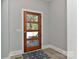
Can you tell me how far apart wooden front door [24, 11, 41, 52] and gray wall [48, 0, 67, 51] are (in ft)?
2.73

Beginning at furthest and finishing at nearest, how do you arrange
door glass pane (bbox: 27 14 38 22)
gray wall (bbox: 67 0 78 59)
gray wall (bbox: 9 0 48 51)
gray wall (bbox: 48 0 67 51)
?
door glass pane (bbox: 27 14 38 22) < gray wall (bbox: 48 0 67 51) < gray wall (bbox: 9 0 48 51) < gray wall (bbox: 67 0 78 59)

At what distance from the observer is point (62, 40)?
3920 millimetres

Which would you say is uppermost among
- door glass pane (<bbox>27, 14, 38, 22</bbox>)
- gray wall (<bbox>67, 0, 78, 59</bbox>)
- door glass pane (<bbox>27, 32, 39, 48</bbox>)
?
door glass pane (<bbox>27, 14, 38, 22</bbox>)

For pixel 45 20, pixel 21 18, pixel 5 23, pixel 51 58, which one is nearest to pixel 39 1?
pixel 45 20

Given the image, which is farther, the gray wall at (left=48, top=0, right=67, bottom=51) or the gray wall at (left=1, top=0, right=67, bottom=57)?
the gray wall at (left=48, top=0, right=67, bottom=51)

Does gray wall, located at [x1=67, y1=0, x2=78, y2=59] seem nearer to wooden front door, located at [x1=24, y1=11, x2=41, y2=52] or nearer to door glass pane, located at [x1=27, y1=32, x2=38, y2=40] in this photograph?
wooden front door, located at [x1=24, y1=11, x2=41, y2=52]

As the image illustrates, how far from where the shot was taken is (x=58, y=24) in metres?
4.24

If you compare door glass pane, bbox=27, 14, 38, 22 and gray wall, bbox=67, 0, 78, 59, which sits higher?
door glass pane, bbox=27, 14, 38, 22

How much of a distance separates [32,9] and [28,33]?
141 centimetres

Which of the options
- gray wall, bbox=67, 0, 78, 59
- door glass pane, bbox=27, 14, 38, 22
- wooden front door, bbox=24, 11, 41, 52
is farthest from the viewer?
door glass pane, bbox=27, 14, 38, 22

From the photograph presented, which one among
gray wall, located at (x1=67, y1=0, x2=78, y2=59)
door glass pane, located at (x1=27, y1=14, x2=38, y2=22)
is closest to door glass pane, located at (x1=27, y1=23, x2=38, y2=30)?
door glass pane, located at (x1=27, y1=14, x2=38, y2=22)

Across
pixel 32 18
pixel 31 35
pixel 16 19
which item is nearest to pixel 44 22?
pixel 32 18

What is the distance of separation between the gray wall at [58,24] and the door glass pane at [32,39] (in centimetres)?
99

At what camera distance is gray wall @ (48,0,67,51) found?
378 cm
